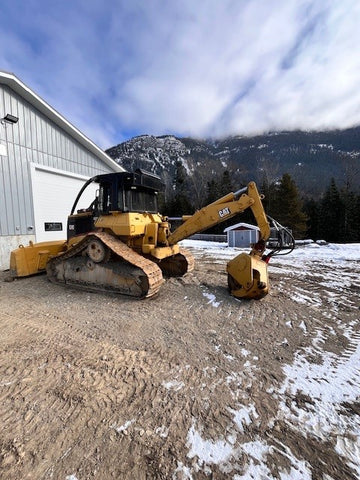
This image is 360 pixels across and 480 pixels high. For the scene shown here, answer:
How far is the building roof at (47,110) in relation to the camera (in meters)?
8.23

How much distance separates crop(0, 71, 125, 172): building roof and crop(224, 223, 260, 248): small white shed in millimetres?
8131

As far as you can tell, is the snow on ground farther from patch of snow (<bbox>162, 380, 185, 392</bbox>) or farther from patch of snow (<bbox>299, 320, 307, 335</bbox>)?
patch of snow (<bbox>162, 380, 185, 392</bbox>)

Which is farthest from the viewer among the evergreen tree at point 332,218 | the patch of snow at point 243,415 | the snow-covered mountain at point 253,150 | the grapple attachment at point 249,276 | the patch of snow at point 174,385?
the snow-covered mountain at point 253,150

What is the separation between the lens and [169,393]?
253cm

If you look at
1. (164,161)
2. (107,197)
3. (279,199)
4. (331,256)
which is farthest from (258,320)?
(164,161)

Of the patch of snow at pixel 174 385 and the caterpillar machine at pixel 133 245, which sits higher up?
the caterpillar machine at pixel 133 245

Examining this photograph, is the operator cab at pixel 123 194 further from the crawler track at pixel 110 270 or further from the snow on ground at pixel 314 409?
the snow on ground at pixel 314 409

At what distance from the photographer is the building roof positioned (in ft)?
27.0

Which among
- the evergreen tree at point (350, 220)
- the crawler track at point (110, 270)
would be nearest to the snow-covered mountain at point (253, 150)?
the evergreen tree at point (350, 220)

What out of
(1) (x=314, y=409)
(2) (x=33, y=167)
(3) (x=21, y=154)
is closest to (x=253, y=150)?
(2) (x=33, y=167)

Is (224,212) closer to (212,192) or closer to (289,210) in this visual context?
(289,210)

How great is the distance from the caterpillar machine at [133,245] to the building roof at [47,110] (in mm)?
5127

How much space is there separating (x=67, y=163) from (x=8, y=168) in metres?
2.68

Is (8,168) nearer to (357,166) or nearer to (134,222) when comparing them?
(134,222)
